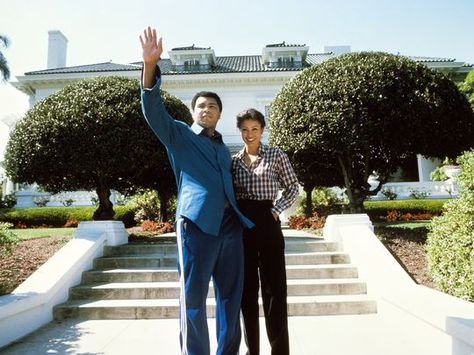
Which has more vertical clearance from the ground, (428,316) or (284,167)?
(284,167)

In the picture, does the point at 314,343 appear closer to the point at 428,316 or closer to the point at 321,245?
the point at 428,316

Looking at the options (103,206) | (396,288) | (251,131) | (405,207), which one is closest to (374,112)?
(396,288)

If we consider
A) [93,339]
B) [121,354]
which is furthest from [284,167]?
[93,339]

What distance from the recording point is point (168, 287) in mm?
4902

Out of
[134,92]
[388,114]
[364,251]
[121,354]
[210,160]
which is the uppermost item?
[134,92]

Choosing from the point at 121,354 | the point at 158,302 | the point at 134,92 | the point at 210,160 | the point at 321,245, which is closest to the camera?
the point at 210,160

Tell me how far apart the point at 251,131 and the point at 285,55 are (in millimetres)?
21606

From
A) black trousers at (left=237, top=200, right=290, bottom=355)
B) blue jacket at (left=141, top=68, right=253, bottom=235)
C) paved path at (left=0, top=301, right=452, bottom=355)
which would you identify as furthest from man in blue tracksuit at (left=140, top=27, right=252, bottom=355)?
paved path at (left=0, top=301, right=452, bottom=355)

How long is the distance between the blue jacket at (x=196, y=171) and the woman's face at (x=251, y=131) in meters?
0.37

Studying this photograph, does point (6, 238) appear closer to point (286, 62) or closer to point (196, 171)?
point (196, 171)

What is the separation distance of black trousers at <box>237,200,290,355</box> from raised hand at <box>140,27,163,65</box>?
1252 mm

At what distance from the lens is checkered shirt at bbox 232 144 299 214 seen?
2809mm

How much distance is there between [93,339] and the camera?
3.78 metres

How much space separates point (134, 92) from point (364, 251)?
6.05 metres
